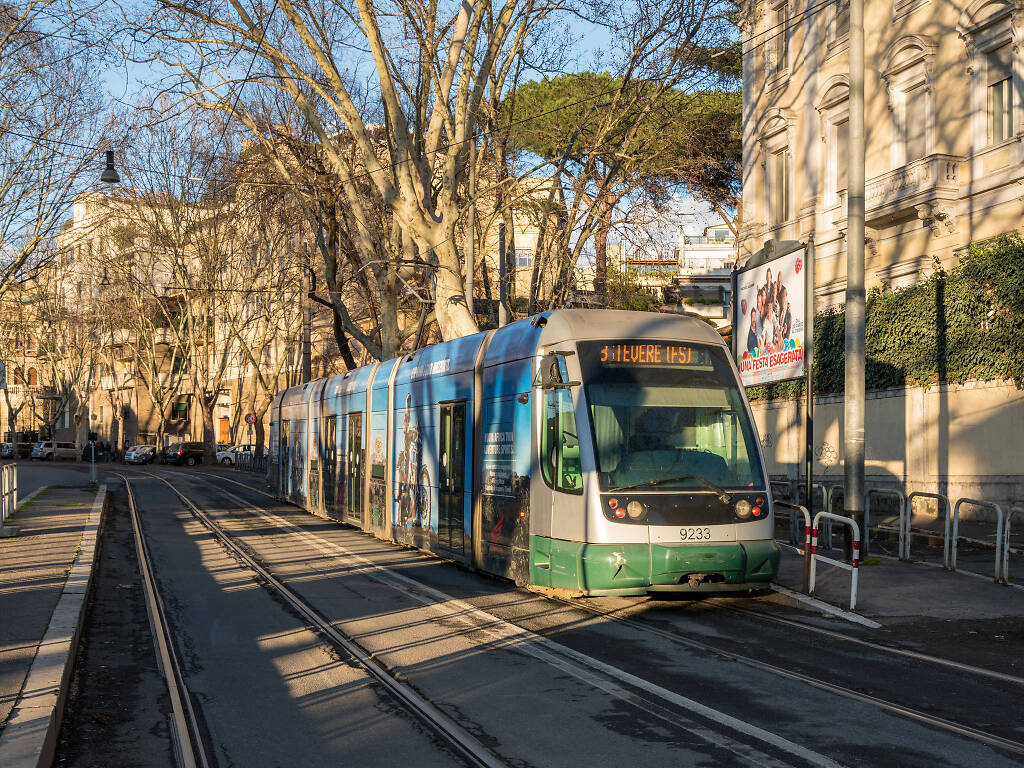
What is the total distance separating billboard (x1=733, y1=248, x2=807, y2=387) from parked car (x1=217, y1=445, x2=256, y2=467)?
48498 mm

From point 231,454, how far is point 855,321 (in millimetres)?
58041

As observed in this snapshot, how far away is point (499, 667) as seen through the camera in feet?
26.8

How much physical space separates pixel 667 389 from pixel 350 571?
5469 mm

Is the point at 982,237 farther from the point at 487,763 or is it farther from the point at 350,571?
the point at 487,763

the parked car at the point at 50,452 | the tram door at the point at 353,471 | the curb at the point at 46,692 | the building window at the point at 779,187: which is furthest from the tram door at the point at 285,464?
the parked car at the point at 50,452

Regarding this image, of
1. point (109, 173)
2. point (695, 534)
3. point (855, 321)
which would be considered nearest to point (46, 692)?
point (695, 534)

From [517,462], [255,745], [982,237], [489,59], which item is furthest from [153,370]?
[255,745]

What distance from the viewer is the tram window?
1088 centimetres

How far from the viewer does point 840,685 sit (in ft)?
24.8

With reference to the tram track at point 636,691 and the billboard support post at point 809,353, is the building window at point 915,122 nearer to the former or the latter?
the billboard support post at point 809,353

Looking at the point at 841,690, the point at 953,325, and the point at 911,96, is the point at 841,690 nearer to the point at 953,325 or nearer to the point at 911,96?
the point at 953,325

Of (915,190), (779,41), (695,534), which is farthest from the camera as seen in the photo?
(779,41)

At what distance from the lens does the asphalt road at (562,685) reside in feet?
19.7

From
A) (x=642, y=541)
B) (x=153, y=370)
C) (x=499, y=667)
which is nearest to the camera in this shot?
(x=499, y=667)
